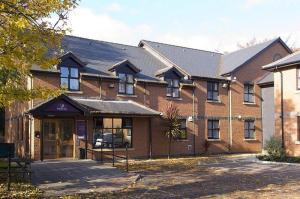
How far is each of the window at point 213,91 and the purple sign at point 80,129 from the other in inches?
435

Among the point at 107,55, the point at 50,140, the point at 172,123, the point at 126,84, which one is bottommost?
the point at 50,140

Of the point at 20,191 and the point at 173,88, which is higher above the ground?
the point at 173,88

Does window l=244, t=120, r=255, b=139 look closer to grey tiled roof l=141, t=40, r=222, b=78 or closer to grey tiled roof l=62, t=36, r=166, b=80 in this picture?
grey tiled roof l=141, t=40, r=222, b=78

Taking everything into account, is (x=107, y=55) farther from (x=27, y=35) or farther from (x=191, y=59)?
(x=27, y=35)

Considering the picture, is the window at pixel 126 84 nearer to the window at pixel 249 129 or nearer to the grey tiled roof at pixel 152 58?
the grey tiled roof at pixel 152 58

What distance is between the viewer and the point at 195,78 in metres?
31.3

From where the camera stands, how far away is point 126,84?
28.1m

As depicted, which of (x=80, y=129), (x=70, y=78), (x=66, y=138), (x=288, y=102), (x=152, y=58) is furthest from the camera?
(x=152, y=58)

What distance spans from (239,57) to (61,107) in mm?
18195

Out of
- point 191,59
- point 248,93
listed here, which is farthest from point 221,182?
point 191,59

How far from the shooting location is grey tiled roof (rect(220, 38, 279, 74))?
34.0 m

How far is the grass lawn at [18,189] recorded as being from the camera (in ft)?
42.4

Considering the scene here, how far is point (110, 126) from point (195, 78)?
8121 millimetres

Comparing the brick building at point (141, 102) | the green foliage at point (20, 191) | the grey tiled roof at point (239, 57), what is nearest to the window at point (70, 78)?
the brick building at point (141, 102)
